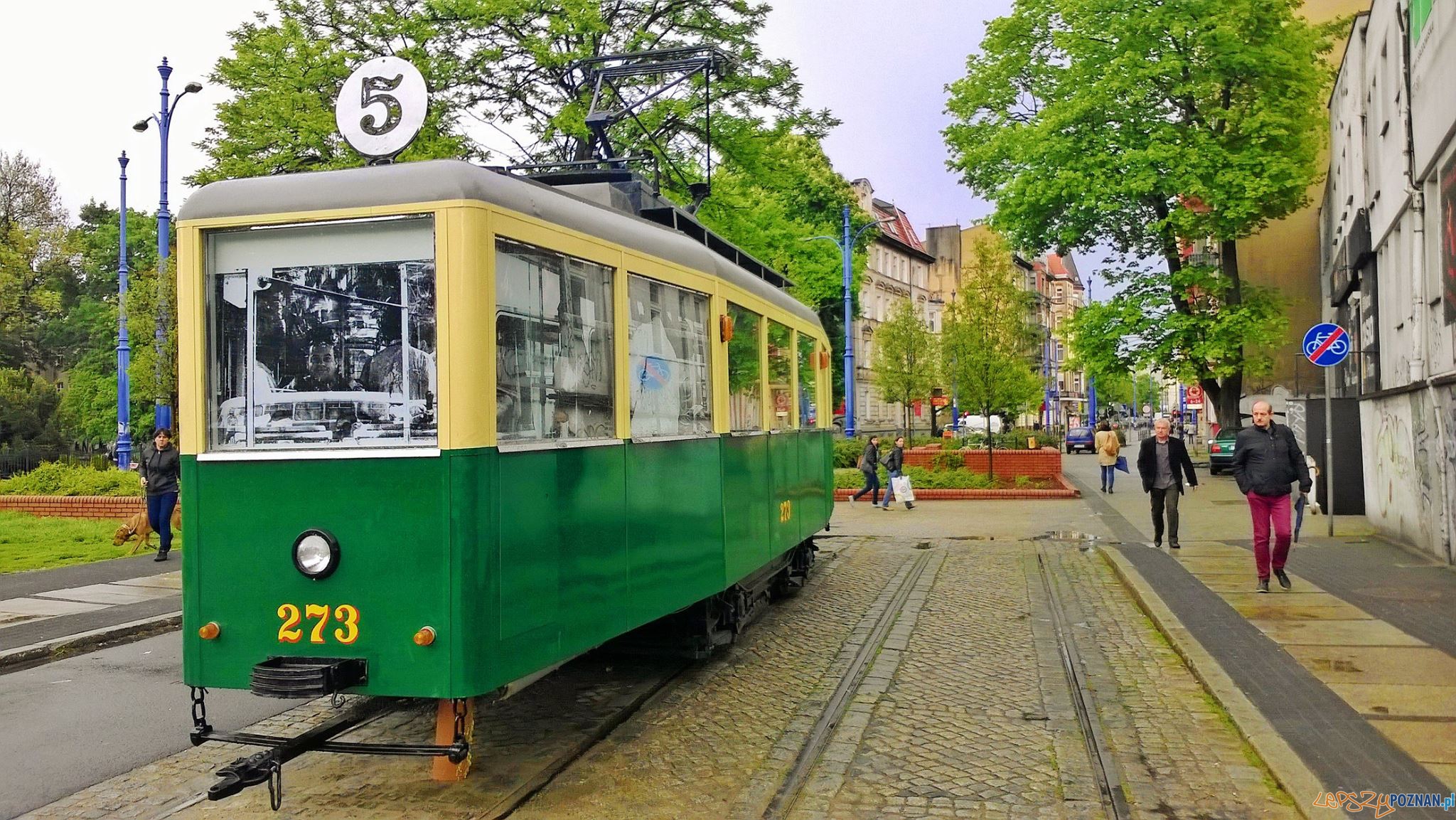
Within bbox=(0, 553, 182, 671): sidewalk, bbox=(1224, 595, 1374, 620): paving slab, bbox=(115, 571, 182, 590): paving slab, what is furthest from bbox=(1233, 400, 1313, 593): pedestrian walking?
bbox=(115, 571, 182, 590): paving slab

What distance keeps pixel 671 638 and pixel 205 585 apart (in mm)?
3410

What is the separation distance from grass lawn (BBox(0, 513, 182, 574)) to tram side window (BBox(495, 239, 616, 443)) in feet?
37.4

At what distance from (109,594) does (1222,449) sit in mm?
28830

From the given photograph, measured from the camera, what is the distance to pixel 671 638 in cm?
786

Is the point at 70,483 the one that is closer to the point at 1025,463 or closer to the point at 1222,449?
the point at 1025,463

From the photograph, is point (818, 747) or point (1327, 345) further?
point (1327, 345)

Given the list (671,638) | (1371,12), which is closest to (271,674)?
(671,638)

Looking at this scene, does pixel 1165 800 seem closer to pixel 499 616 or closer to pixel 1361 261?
pixel 499 616

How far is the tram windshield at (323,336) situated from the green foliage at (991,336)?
2542 centimetres

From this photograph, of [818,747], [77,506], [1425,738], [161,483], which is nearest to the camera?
[1425,738]

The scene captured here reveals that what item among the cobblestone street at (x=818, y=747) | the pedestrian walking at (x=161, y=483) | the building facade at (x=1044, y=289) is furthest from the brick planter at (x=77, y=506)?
the building facade at (x=1044, y=289)

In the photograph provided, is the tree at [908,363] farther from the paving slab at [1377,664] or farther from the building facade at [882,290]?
the paving slab at [1377,664]

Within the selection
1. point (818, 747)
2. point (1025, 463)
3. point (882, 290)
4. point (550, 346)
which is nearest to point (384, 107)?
point (550, 346)

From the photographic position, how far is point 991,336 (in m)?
29.8
